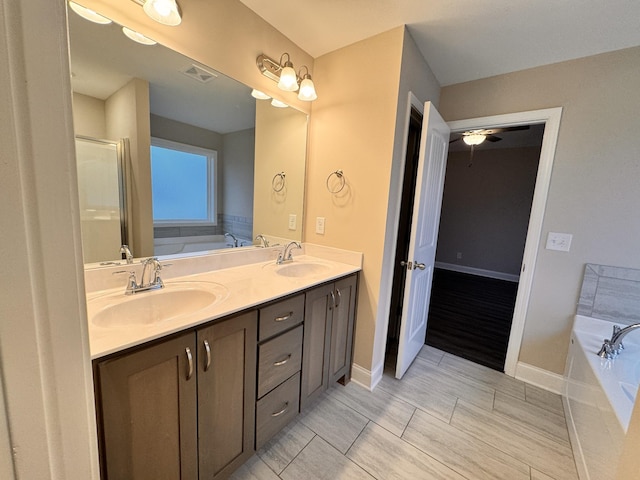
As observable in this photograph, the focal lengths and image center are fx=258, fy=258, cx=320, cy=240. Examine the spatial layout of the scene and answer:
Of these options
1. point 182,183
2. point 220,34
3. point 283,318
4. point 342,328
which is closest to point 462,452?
point 342,328

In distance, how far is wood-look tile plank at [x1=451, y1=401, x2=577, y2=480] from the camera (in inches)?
54.6

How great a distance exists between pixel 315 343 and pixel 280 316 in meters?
0.40

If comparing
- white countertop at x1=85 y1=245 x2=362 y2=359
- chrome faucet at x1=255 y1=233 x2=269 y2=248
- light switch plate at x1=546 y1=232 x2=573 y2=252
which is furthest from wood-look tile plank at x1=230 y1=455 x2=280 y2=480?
light switch plate at x1=546 y1=232 x2=573 y2=252

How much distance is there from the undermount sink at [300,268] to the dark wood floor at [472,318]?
4.91 feet

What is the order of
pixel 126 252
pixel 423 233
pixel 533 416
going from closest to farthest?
pixel 126 252 < pixel 533 416 < pixel 423 233

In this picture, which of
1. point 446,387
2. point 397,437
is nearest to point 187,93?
point 397,437

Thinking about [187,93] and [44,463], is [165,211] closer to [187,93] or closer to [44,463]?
[187,93]

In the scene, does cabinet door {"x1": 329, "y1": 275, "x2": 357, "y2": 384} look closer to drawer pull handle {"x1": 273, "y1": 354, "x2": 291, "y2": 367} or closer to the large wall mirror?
drawer pull handle {"x1": 273, "y1": 354, "x2": 291, "y2": 367}

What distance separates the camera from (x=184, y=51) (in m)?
1.30

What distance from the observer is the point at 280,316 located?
1.28 meters

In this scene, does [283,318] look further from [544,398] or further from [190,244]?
[544,398]

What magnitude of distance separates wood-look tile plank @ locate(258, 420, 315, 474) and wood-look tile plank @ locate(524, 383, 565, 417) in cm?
164

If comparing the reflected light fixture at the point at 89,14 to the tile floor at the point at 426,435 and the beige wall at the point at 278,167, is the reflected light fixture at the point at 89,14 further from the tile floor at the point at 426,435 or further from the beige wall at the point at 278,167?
the tile floor at the point at 426,435

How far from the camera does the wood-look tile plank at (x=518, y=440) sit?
139 cm
